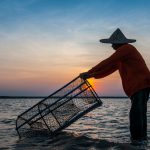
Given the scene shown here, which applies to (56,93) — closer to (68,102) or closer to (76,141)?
(68,102)

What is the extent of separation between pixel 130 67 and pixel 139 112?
2.99ft

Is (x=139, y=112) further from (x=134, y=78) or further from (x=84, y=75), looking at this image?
(x=84, y=75)

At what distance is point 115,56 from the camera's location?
23.3 ft

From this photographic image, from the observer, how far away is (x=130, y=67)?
280 inches

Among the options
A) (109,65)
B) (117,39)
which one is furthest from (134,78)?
(117,39)

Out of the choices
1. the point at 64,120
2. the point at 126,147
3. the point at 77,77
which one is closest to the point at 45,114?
the point at 64,120

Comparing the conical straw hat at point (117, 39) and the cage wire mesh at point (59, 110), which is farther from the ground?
the conical straw hat at point (117, 39)

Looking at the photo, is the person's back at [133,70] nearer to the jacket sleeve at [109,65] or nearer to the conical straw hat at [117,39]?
the jacket sleeve at [109,65]

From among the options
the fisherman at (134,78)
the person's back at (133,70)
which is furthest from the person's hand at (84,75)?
the person's back at (133,70)

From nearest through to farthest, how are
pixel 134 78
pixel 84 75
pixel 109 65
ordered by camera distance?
pixel 134 78 → pixel 109 65 → pixel 84 75

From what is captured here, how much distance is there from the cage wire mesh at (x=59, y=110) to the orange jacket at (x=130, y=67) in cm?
73

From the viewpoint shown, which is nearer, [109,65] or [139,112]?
[139,112]

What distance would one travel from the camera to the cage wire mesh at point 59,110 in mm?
7619

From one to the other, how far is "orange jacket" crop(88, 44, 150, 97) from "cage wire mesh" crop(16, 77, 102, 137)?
73cm
